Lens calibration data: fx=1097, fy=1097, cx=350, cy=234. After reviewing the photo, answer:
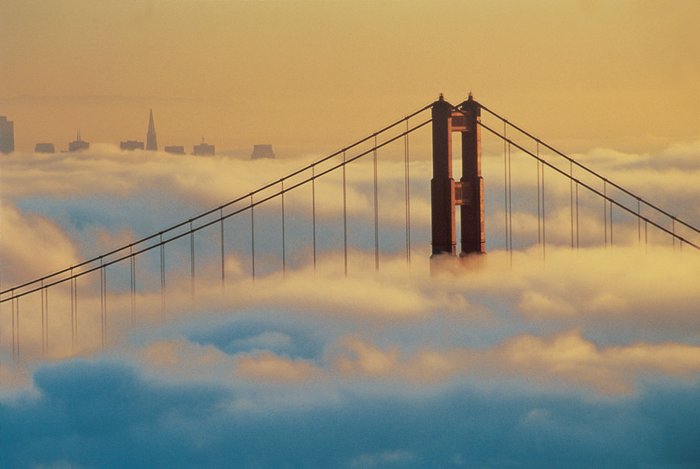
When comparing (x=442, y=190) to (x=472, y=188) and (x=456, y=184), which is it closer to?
(x=456, y=184)

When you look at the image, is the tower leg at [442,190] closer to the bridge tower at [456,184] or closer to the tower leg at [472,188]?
Answer: the bridge tower at [456,184]

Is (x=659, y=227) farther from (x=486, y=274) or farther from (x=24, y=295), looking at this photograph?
(x=24, y=295)

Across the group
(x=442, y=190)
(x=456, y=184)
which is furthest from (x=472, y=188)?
(x=442, y=190)

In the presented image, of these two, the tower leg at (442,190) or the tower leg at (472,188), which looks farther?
the tower leg at (472,188)

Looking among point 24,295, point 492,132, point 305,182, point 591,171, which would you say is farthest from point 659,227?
point 24,295

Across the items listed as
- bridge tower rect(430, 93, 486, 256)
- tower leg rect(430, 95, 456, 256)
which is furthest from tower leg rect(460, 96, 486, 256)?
tower leg rect(430, 95, 456, 256)

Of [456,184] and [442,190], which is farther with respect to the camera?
[456,184]

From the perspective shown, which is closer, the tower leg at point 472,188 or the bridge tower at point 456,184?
the bridge tower at point 456,184

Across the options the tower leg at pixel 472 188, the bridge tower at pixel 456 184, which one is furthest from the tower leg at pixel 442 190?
the tower leg at pixel 472 188
